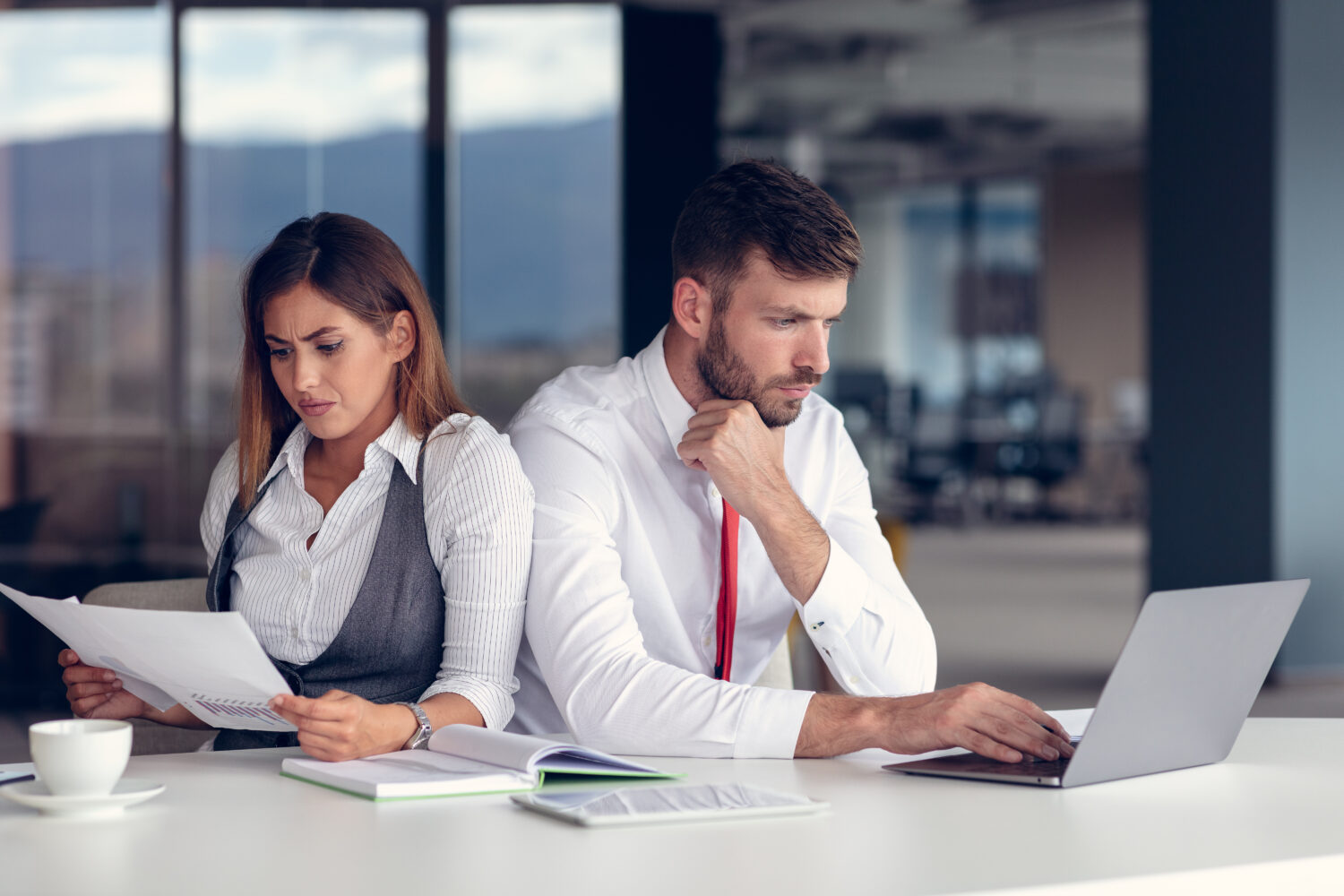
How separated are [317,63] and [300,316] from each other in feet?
14.0

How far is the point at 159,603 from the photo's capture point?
208cm

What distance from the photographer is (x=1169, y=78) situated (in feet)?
19.4

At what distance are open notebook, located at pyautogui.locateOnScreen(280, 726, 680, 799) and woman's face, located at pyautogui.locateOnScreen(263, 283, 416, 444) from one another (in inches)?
21.6

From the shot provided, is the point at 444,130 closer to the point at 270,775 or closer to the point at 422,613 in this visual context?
the point at 422,613

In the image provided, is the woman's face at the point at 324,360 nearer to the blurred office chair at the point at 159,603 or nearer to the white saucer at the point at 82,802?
the blurred office chair at the point at 159,603

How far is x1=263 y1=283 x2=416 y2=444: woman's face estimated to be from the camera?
1.87 meters

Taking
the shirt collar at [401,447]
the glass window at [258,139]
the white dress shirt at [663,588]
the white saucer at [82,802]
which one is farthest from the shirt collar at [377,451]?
the glass window at [258,139]

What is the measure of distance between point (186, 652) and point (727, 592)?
0.77m

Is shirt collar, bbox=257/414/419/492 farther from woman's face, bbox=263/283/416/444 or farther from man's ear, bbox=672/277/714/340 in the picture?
man's ear, bbox=672/277/714/340

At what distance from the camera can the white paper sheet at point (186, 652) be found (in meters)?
1.32

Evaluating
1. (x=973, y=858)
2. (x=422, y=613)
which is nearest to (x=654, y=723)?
(x=422, y=613)

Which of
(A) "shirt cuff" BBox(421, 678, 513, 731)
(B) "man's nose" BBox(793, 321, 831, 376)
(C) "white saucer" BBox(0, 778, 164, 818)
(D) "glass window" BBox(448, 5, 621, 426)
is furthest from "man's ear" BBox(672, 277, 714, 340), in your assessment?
(D) "glass window" BBox(448, 5, 621, 426)

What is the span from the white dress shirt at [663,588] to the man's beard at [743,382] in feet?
0.20

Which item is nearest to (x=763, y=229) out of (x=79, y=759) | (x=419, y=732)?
(x=419, y=732)
